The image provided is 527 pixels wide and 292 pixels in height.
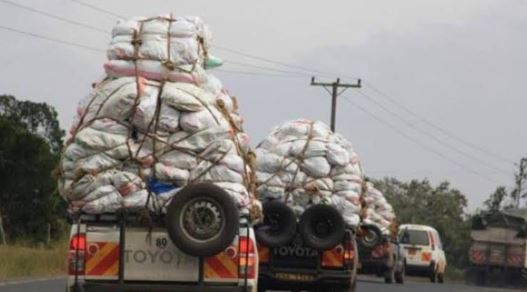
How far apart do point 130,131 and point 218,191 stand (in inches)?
47.7

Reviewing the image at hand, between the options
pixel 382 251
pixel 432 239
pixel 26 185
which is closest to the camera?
pixel 382 251

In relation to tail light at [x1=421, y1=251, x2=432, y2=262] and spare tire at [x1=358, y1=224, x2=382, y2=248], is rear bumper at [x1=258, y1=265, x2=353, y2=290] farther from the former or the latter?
tail light at [x1=421, y1=251, x2=432, y2=262]

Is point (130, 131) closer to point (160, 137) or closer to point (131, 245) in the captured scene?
point (160, 137)

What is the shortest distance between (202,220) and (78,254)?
1310mm

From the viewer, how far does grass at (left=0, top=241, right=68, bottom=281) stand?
32.4m

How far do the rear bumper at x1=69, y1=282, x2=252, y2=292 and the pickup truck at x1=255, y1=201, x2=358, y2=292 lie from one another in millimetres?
6856

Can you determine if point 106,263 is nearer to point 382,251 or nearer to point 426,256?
point 382,251

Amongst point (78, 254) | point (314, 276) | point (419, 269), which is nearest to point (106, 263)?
point (78, 254)

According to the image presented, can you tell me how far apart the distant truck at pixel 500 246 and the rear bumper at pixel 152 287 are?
109 feet

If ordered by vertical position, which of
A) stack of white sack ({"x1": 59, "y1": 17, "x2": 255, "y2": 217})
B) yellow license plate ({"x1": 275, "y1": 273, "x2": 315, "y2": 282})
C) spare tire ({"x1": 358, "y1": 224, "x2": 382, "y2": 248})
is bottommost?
yellow license plate ({"x1": 275, "y1": 273, "x2": 315, "y2": 282})

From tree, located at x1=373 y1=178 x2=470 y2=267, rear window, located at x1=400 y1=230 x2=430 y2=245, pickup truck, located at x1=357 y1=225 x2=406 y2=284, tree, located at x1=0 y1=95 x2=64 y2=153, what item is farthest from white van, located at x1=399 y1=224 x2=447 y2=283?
tree, located at x1=373 y1=178 x2=470 y2=267

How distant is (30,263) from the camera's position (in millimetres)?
34812

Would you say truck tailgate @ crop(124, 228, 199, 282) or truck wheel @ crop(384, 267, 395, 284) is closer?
truck tailgate @ crop(124, 228, 199, 282)

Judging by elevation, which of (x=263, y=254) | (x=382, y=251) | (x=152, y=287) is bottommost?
(x=382, y=251)
